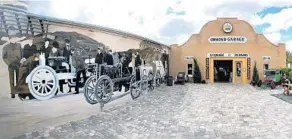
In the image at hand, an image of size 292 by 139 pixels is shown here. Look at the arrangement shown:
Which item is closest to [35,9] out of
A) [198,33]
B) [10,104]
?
[10,104]

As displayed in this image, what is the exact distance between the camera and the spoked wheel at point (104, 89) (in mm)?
6778

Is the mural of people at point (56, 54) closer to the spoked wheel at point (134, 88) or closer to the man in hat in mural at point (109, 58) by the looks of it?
the man in hat in mural at point (109, 58)

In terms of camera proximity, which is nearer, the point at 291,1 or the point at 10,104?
the point at 10,104

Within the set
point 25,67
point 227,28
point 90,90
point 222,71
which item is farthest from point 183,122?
point 222,71

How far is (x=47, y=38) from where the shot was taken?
5023 millimetres

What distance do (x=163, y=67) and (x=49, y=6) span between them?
12411 millimetres

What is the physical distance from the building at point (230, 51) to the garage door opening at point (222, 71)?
1.57 meters

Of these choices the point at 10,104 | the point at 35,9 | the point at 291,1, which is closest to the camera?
the point at 10,104

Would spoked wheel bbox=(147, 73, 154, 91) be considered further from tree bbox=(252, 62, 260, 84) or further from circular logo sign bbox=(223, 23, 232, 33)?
tree bbox=(252, 62, 260, 84)

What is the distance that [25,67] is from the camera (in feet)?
14.7

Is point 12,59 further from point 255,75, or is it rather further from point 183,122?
point 255,75

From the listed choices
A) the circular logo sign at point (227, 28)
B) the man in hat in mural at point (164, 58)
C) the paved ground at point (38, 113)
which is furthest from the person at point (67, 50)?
the circular logo sign at point (227, 28)

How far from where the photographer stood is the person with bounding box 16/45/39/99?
14.4ft

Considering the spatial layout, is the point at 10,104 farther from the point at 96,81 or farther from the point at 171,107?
the point at 171,107
